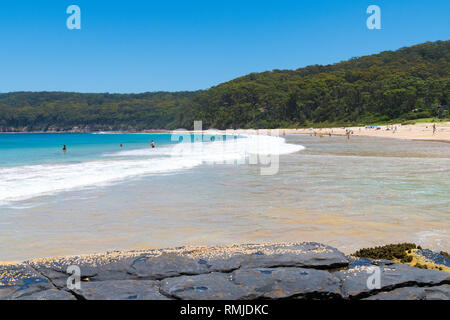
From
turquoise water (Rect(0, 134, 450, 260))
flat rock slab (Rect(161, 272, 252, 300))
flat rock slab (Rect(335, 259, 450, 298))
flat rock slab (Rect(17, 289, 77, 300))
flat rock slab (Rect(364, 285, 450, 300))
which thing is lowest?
turquoise water (Rect(0, 134, 450, 260))

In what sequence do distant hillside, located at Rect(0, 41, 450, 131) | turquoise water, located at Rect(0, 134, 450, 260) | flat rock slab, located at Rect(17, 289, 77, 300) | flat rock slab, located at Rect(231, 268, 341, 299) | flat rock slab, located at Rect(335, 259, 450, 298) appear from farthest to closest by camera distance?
1. distant hillside, located at Rect(0, 41, 450, 131)
2. turquoise water, located at Rect(0, 134, 450, 260)
3. flat rock slab, located at Rect(335, 259, 450, 298)
4. flat rock slab, located at Rect(231, 268, 341, 299)
5. flat rock slab, located at Rect(17, 289, 77, 300)

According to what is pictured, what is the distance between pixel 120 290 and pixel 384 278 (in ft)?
9.39

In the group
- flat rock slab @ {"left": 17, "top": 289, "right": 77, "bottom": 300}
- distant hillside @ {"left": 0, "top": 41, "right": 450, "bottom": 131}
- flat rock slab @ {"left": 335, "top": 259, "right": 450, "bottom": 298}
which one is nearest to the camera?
flat rock slab @ {"left": 17, "top": 289, "right": 77, "bottom": 300}

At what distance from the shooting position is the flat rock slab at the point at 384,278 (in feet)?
13.5

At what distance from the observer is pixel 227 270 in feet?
15.2

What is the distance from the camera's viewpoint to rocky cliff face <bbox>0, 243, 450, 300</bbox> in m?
3.97

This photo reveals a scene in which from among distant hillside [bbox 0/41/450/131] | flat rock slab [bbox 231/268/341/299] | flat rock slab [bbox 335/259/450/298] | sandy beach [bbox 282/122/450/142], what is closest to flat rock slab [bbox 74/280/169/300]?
flat rock slab [bbox 231/268/341/299]

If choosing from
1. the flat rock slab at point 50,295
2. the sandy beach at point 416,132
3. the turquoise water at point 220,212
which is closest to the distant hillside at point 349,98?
the sandy beach at point 416,132

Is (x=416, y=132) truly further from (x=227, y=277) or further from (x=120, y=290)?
(x=120, y=290)

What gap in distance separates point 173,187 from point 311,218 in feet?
20.1

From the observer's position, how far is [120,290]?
4.03m

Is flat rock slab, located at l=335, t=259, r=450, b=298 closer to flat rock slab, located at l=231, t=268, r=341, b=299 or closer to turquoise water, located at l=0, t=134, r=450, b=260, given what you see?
flat rock slab, located at l=231, t=268, r=341, b=299

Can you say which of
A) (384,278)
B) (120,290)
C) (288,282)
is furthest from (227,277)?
(384,278)

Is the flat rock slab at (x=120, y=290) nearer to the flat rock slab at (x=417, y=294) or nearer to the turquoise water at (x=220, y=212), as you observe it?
the flat rock slab at (x=417, y=294)
